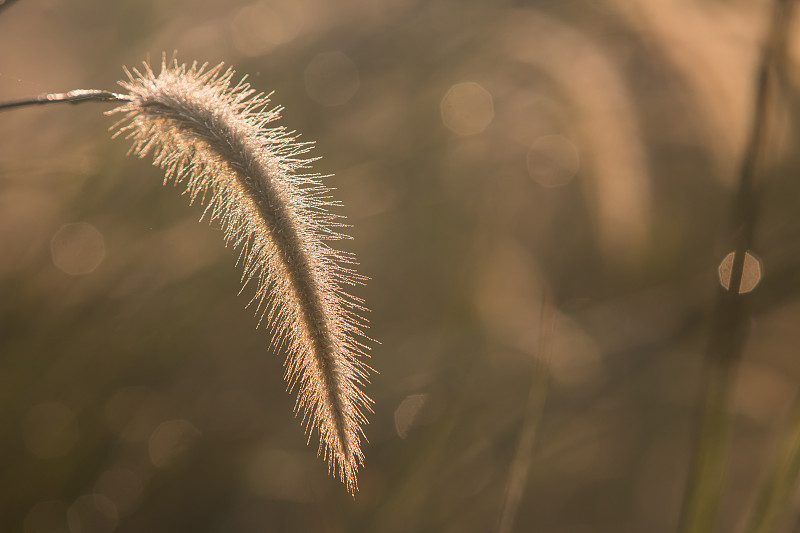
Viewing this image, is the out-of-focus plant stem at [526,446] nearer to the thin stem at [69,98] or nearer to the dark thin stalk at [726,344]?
the dark thin stalk at [726,344]

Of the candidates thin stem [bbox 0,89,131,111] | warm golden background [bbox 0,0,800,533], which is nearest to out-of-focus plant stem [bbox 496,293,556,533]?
warm golden background [bbox 0,0,800,533]

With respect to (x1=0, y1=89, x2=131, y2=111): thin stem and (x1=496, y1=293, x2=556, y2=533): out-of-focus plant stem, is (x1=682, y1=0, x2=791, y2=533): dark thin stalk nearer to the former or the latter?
(x1=496, y1=293, x2=556, y2=533): out-of-focus plant stem

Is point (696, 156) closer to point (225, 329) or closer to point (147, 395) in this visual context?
point (225, 329)

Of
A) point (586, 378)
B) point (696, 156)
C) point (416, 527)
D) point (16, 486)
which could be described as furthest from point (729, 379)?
point (696, 156)

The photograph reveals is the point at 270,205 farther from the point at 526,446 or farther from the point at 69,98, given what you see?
the point at 526,446

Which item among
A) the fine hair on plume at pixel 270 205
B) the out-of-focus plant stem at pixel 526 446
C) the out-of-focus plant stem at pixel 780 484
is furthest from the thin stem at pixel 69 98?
the out-of-focus plant stem at pixel 780 484

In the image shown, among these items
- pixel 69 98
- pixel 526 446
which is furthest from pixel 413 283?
pixel 69 98

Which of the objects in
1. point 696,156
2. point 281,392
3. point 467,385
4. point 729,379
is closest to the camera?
point 729,379
